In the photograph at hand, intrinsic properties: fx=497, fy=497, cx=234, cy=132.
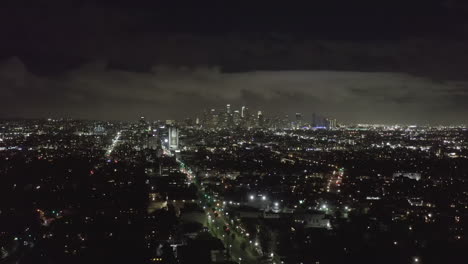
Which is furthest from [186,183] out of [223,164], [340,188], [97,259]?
[97,259]

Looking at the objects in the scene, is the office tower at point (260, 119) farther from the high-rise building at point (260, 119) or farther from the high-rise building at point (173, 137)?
the high-rise building at point (173, 137)

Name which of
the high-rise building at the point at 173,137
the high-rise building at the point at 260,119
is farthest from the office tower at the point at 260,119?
the high-rise building at the point at 173,137

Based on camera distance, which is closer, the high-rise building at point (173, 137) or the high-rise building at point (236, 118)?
the high-rise building at point (173, 137)

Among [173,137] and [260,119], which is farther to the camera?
[260,119]

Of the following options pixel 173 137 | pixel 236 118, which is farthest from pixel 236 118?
pixel 173 137

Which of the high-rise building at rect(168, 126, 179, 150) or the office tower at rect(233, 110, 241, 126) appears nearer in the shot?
the high-rise building at rect(168, 126, 179, 150)

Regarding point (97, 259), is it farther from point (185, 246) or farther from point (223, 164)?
point (223, 164)

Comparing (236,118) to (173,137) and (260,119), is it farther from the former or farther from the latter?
(173,137)

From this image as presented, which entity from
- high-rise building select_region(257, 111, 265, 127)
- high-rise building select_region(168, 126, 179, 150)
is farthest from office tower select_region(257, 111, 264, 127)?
high-rise building select_region(168, 126, 179, 150)

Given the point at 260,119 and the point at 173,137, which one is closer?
the point at 173,137

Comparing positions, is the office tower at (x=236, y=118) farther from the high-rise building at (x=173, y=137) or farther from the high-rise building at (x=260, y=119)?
the high-rise building at (x=173, y=137)

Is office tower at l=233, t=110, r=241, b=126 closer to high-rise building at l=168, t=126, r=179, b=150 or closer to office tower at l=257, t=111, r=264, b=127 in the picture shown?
office tower at l=257, t=111, r=264, b=127

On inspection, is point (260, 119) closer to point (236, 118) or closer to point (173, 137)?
point (236, 118)
